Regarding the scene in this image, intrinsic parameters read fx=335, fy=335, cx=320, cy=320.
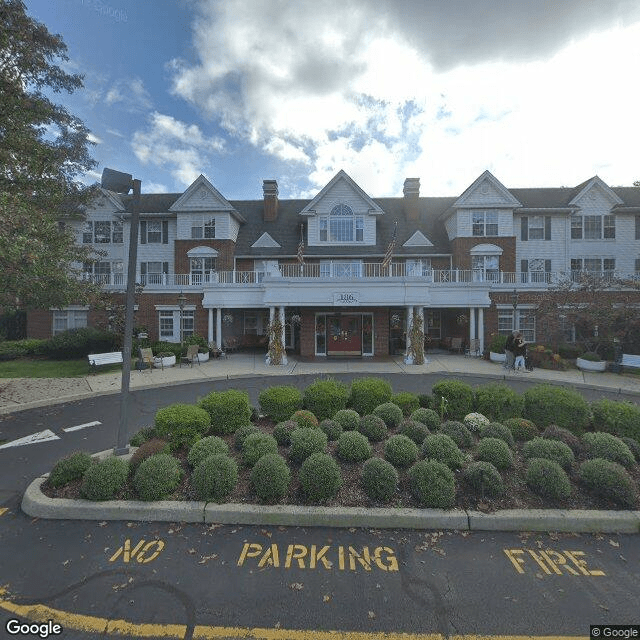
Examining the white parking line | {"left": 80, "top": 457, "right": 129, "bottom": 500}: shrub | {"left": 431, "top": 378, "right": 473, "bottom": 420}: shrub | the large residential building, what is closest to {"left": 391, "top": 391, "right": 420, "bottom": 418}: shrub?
{"left": 431, "top": 378, "right": 473, "bottom": 420}: shrub

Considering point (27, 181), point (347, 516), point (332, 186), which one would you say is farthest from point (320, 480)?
point (332, 186)

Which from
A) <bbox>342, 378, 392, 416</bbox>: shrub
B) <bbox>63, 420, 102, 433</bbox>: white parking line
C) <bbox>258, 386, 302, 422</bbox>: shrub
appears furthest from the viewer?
<bbox>63, 420, 102, 433</bbox>: white parking line

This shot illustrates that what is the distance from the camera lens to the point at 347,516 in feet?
14.0

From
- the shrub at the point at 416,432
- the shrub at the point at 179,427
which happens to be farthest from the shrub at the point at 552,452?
the shrub at the point at 179,427

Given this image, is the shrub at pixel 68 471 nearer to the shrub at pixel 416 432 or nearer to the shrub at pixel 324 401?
the shrub at pixel 324 401

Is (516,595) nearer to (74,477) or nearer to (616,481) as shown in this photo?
(616,481)

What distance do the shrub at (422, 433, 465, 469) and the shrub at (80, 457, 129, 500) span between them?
4.52 meters

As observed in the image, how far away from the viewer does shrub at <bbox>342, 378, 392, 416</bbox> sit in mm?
7387

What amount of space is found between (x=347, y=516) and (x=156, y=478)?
2.64 m

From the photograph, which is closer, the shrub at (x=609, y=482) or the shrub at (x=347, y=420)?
the shrub at (x=609, y=482)

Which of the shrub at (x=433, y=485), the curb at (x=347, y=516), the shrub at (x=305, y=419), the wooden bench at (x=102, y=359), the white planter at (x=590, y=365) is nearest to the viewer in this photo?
the curb at (x=347, y=516)

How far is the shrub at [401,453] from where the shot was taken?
5.24 m

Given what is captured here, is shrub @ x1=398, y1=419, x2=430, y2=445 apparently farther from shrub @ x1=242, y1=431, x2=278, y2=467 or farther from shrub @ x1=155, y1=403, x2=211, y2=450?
shrub @ x1=155, y1=403, x2=211, y2=450

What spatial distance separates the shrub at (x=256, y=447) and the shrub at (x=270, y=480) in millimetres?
640
